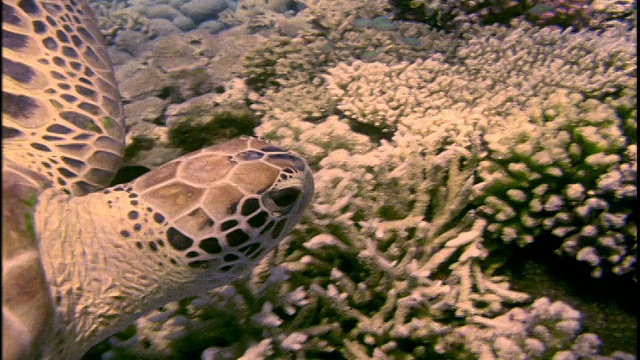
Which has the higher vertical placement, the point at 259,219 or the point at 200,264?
the point at 259,219

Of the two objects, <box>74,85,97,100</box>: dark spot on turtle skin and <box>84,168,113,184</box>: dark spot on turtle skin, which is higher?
<box>74,85,97,100</box>: dark spot on turtle skin

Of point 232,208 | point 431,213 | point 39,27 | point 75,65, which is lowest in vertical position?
point 431,213

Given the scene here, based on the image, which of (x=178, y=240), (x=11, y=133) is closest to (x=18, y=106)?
(x=11, y=133)

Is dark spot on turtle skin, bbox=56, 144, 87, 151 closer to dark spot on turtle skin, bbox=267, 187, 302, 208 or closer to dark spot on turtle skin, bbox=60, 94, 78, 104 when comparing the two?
dark spot on turtle skin, bbox=60, 94, 78, 104

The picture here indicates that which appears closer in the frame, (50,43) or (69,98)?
(69,98)

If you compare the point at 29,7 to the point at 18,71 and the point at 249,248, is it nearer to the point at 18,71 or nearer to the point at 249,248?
the point at 18,71

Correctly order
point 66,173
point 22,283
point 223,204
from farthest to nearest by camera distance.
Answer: point 66,173 → point 223,204 → point 22,283

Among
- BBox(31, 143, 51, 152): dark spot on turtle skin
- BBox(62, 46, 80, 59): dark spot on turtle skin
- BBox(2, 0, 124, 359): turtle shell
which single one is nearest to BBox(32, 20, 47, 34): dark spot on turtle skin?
BBox(2, 0, 124, 359): turtle shell
